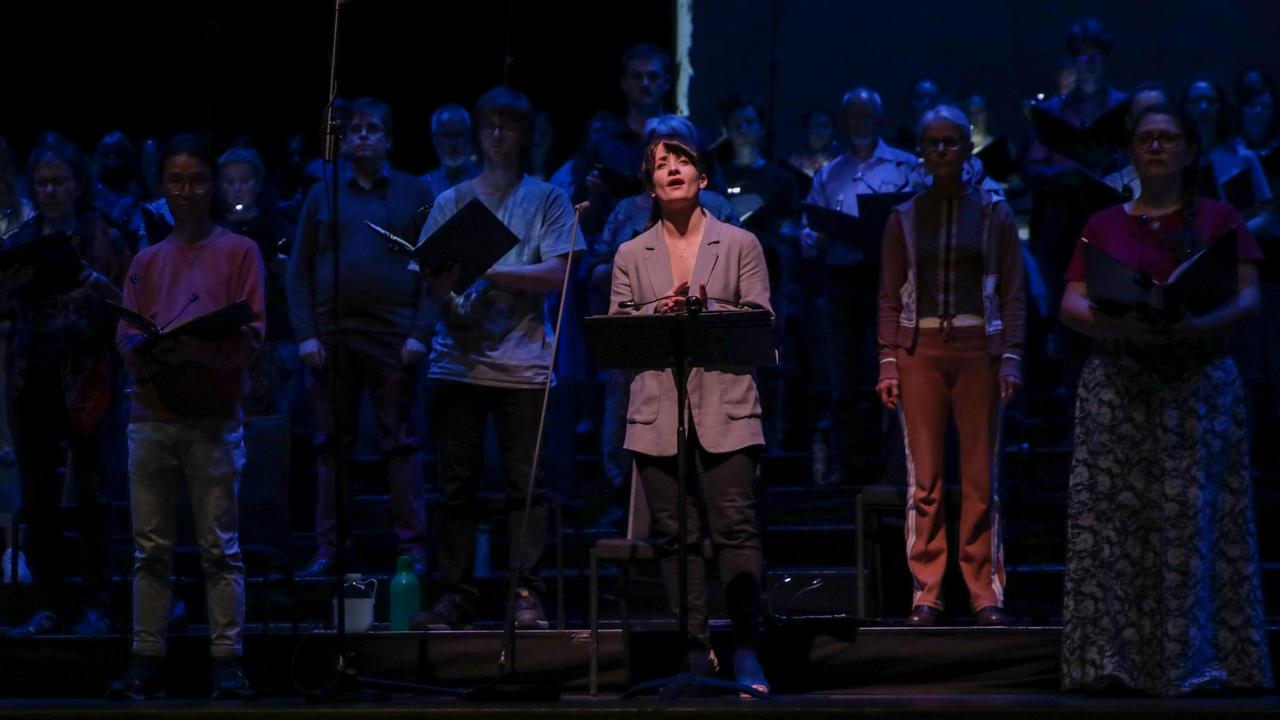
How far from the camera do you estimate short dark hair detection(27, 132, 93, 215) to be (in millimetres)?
5156

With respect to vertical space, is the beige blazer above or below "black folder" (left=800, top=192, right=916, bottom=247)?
below

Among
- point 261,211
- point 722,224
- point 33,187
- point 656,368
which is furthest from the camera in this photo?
point 261,211

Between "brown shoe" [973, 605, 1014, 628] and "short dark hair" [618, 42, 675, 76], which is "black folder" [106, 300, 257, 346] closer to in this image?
"brown shoe" [973, 605, 1014, 628]

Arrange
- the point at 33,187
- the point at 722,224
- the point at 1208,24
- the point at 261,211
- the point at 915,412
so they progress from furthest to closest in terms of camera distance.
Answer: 1. the point at 1208,24
2. the point at 261,211
3. the point at 33,187
4. the point at 915,412
5. the point at 722,224

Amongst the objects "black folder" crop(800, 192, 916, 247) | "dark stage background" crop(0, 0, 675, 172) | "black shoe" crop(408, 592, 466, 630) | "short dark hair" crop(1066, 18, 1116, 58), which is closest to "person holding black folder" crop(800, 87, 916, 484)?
"black folder" crop(800, 192, 916, 247)

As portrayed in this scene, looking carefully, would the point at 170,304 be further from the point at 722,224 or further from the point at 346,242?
the point at 722,224

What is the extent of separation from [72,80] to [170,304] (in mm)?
5201

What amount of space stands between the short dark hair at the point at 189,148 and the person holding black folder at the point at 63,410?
2.11 ft

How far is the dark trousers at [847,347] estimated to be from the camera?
6109mm

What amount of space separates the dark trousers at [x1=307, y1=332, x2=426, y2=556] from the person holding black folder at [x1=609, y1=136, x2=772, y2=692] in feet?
4.24

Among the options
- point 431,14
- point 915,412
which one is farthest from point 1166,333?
point 431,14

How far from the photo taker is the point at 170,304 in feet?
14.9

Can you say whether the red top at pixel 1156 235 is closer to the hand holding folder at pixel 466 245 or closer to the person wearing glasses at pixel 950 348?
the person wearing glasses at pixel 950 348

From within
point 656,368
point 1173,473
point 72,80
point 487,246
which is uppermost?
point 72,80
